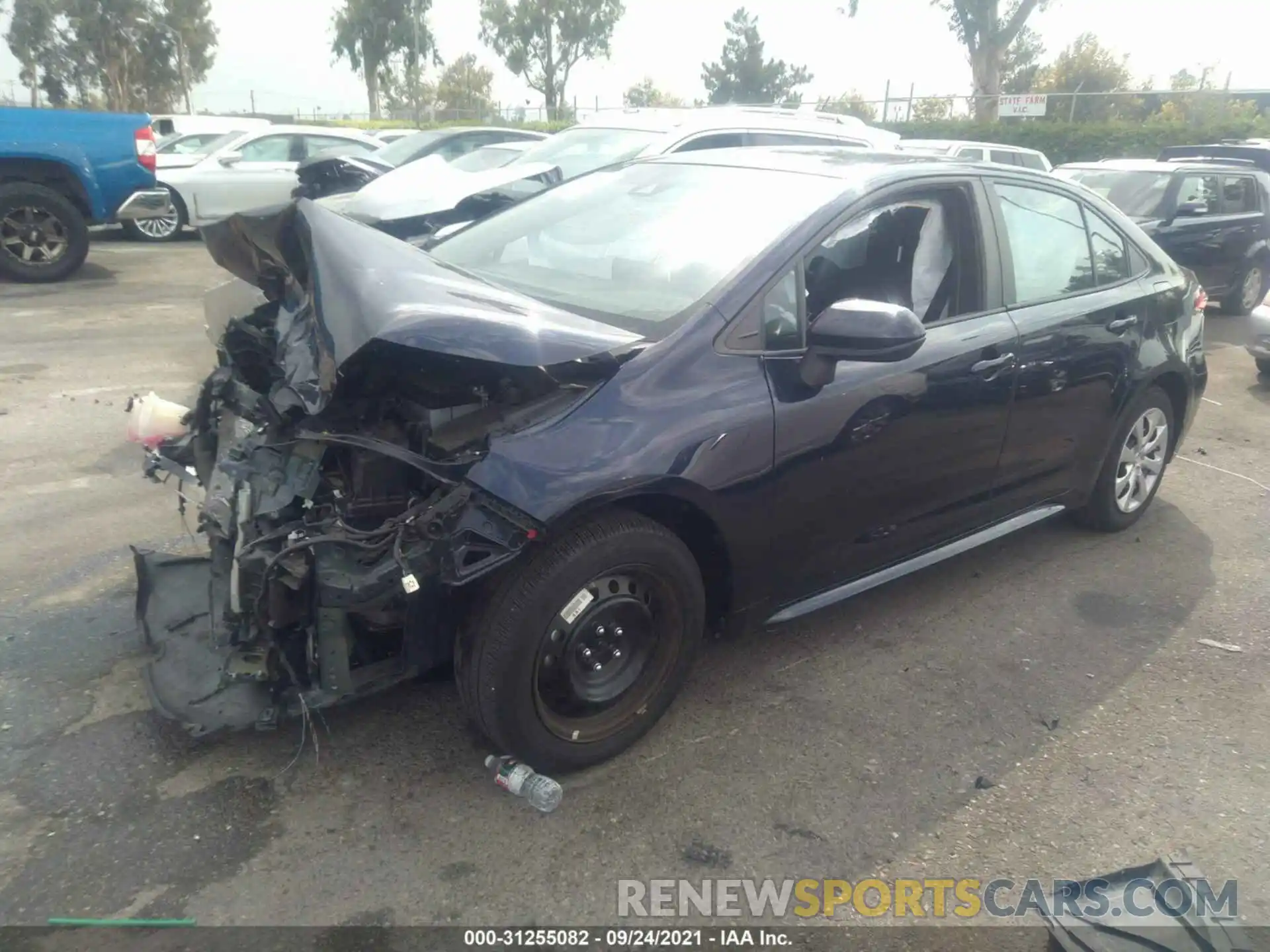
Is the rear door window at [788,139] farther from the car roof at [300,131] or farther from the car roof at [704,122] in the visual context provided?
the car roof at [300,131]

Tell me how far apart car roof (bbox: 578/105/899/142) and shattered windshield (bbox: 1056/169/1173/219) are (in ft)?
8.70

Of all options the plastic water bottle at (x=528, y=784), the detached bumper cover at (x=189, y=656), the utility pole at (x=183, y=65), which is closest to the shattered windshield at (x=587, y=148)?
the detached bumper cover at (x=189, y=656)

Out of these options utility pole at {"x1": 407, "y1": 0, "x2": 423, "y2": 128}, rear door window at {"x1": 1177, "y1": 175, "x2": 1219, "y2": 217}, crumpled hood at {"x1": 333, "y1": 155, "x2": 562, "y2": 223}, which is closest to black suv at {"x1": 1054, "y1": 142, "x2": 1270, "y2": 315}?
rear door window at {"x1": 1177, "y1": 175, "x2": 1219, "y2": 217}

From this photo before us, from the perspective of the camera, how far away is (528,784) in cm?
274

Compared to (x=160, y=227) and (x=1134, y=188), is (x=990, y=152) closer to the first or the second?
(x=1134, y=188)

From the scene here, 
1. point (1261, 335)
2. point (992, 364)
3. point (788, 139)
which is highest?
point (788, 139)

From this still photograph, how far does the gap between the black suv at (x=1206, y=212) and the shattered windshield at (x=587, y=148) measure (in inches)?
193

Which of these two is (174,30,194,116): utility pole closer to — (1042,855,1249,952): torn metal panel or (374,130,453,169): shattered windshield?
(374,130,453,169): shattered windshield

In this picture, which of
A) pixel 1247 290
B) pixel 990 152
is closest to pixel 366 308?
pixel 1247 290

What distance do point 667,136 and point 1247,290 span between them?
7.07 meters

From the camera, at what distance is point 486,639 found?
2590mm

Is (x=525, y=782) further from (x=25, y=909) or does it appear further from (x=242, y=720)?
(x=25, y=909)

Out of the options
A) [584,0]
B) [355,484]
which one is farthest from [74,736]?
[584,0]

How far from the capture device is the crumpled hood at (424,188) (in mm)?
6941
